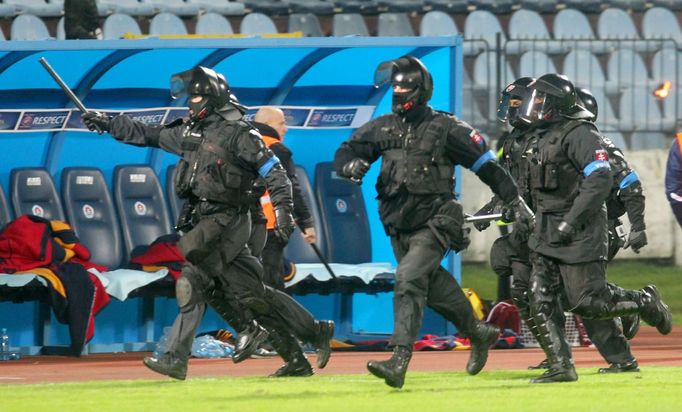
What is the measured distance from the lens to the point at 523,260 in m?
12.0

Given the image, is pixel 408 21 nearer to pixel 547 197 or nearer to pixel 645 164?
pixel 645 164

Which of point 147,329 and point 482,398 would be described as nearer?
point 482,398

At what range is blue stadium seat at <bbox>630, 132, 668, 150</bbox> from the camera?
71.3ft

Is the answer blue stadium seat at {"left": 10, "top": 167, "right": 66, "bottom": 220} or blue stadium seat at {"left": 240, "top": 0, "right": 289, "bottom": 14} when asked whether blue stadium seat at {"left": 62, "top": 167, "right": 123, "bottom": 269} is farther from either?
blue stadium seat at {"left": 240, "top": 0, "right": 289, "bottom": 14}

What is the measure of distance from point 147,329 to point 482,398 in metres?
6.30

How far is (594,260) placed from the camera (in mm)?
10648

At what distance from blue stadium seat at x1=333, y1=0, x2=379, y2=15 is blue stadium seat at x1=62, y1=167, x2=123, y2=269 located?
7643 millimetres

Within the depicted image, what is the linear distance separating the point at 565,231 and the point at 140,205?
6.33 meters

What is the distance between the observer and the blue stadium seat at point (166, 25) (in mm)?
20922

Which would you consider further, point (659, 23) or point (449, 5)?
point (659, 23)

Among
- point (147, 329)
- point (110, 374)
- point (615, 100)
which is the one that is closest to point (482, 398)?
point (110, 374)

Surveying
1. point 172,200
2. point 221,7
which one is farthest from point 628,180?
point 221,7

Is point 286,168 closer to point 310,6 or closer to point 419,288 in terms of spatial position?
point 419,288

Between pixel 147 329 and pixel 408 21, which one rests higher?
pixel 408 21
